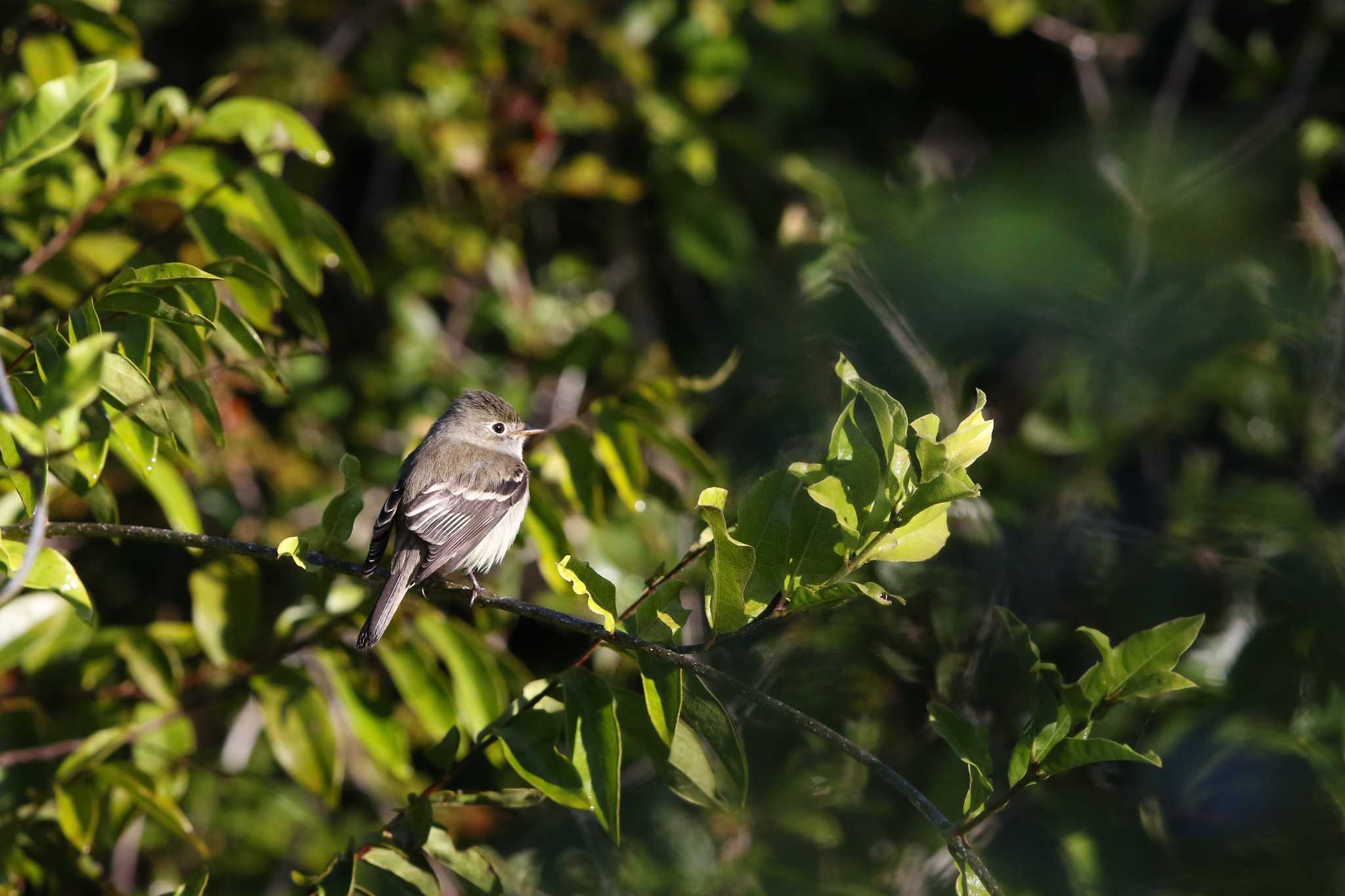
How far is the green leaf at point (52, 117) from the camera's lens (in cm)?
264

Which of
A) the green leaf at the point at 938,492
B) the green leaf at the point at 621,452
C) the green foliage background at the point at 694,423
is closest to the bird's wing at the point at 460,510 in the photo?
the green foliage background at the point at 694,423

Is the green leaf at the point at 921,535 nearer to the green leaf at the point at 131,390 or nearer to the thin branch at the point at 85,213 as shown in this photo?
the green leaf at the point at 131,390

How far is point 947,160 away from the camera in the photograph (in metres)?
6.11

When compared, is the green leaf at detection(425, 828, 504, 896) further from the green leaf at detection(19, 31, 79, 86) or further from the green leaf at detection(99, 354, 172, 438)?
the green leaf at detection(19, 31, 79, 86)

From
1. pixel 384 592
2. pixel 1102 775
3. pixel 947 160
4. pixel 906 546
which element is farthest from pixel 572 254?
pixel 906 546

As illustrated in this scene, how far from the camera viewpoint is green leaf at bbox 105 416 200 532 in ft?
8.01

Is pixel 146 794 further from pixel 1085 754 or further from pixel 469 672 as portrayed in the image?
pixel 1085 754

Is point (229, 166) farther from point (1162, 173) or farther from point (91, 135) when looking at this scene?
point (1162, 173)

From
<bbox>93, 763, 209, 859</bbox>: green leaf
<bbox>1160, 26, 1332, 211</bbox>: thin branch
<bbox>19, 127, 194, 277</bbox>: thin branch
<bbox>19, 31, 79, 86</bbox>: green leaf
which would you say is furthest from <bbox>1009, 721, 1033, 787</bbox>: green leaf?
<bbox>1160, 26, 1332, 211</bbox>: thin branch

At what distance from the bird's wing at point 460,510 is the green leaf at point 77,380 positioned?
5.49 feet

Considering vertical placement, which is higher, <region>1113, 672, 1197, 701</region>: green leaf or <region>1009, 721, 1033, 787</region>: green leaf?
<region>1113, 672, 1197, 701</region>: green leaf

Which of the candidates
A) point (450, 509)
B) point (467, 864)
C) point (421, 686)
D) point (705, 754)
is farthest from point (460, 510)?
point (705, 754)

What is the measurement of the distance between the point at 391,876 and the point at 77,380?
1241 millimetres

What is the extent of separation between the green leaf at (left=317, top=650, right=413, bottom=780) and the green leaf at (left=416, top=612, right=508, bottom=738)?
0.21 metres
